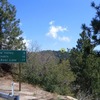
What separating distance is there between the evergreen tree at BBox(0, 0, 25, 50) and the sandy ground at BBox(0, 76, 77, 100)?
2.99m

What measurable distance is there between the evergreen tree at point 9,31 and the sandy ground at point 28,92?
299 cm

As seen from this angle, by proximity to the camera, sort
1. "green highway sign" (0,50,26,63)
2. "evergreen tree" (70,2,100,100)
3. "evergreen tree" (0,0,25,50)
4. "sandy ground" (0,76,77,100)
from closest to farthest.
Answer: "sandy ground" (0,76,77,100)
"green highway sign" (0,50,26,63)
"evergreen tree" (0,0,25,50)
"evergreen tree" (70,2,100,100)

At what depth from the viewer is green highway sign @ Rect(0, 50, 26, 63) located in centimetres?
2120

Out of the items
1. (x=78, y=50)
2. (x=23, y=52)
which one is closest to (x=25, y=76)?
(x=23, y=52)

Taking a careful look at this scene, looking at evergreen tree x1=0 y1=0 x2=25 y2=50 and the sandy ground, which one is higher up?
evergreen tree x1=0 y1=0 x2=25 y2=50

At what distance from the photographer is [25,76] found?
27500mm

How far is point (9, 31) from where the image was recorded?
28672mm

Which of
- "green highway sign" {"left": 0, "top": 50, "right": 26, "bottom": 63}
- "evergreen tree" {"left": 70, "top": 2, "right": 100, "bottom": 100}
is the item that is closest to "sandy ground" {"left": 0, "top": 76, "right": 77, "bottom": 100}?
"green highway sign" {"left": 0, "top": 50, "right": 26, "bottom": 63}

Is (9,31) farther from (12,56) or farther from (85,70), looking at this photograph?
(85,70)

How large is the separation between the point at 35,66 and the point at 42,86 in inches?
119

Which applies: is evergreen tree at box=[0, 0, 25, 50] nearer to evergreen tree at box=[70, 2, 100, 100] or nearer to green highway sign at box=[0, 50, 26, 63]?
green highway sign at box=[0, 50, 26, 63]

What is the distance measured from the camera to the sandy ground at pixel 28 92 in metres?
19.1

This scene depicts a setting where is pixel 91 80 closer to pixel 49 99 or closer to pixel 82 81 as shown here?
pixel 82 81

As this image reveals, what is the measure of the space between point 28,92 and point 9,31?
8.83 meters
